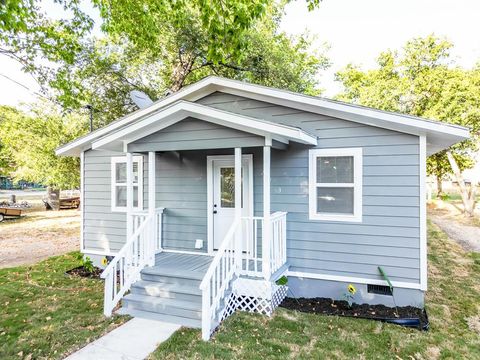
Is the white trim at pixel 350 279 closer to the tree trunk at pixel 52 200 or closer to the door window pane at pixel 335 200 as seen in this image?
the door window pane at pixel 335 200

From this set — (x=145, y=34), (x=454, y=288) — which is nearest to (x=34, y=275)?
(x=145, y=34)

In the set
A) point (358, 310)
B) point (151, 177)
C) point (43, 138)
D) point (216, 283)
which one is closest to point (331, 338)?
point (358, 310)

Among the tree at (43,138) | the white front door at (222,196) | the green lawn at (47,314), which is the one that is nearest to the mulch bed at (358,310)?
the white front door at (222,196)

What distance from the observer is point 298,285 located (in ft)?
18.1

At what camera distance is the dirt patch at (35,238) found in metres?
9.04

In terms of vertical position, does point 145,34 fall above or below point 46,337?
above

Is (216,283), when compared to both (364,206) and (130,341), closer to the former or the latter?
(130,341)

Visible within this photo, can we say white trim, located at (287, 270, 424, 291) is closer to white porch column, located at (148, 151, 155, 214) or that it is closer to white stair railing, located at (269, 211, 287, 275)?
white stair railing, located at (269, 211, 287, 275)

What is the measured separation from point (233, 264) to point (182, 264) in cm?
123

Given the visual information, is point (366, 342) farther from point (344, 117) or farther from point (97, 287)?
point (97, 287)

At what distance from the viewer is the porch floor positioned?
524cm

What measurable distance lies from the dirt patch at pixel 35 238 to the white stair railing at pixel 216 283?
6522 mm

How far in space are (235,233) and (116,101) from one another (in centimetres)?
1227

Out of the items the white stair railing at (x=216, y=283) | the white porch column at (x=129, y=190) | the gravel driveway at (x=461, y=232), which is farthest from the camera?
the gravel driveway at (x=461, y=232)
